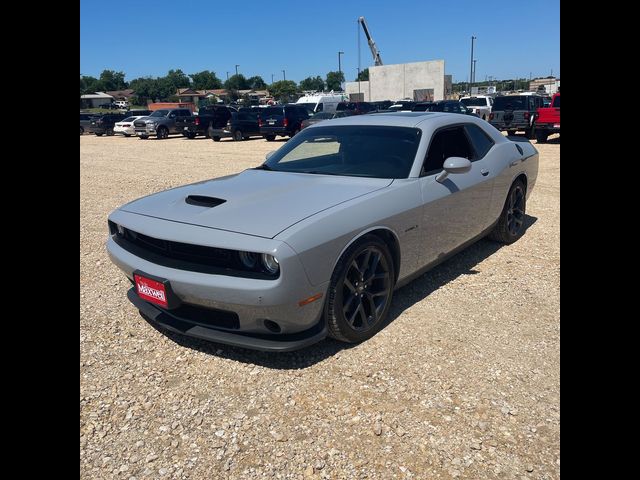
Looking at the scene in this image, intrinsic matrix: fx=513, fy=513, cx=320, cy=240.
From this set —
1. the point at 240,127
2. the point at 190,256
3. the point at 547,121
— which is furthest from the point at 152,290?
the point at 240,127

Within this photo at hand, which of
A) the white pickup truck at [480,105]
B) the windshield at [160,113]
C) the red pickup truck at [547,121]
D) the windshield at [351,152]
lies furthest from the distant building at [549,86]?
the windshield at [351,152]

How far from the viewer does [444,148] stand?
14.3ft

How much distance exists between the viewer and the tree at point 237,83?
12657 centimetres

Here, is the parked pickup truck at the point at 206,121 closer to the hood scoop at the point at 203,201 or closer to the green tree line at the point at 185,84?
the hood scoop at the point at 203,201

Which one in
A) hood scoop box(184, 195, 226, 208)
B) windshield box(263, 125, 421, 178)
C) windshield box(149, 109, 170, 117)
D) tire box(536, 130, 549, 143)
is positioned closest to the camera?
hood scoop box(184, 195, 226, 208)

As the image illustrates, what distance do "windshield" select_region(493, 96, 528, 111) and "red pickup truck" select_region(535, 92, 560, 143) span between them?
2.14 metres

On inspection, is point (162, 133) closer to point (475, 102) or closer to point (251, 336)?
point (475, 102)

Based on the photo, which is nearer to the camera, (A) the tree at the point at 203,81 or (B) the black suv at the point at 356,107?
(B) the black suv at the point at 356,107

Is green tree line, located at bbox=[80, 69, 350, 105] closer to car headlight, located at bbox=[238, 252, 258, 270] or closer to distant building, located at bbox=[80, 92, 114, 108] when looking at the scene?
distant building, located at bbox=[80, 92, 114, 108]

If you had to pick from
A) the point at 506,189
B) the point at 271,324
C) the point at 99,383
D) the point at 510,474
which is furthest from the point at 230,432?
the point at 506,189

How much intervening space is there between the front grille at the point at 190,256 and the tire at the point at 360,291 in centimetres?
51

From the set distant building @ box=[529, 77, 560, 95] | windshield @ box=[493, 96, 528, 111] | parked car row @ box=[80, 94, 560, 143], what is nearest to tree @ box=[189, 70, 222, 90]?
distant building @ box=[529, 77, 560, 95]

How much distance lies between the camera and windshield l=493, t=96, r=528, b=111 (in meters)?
18.8

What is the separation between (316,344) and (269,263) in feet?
2.86
